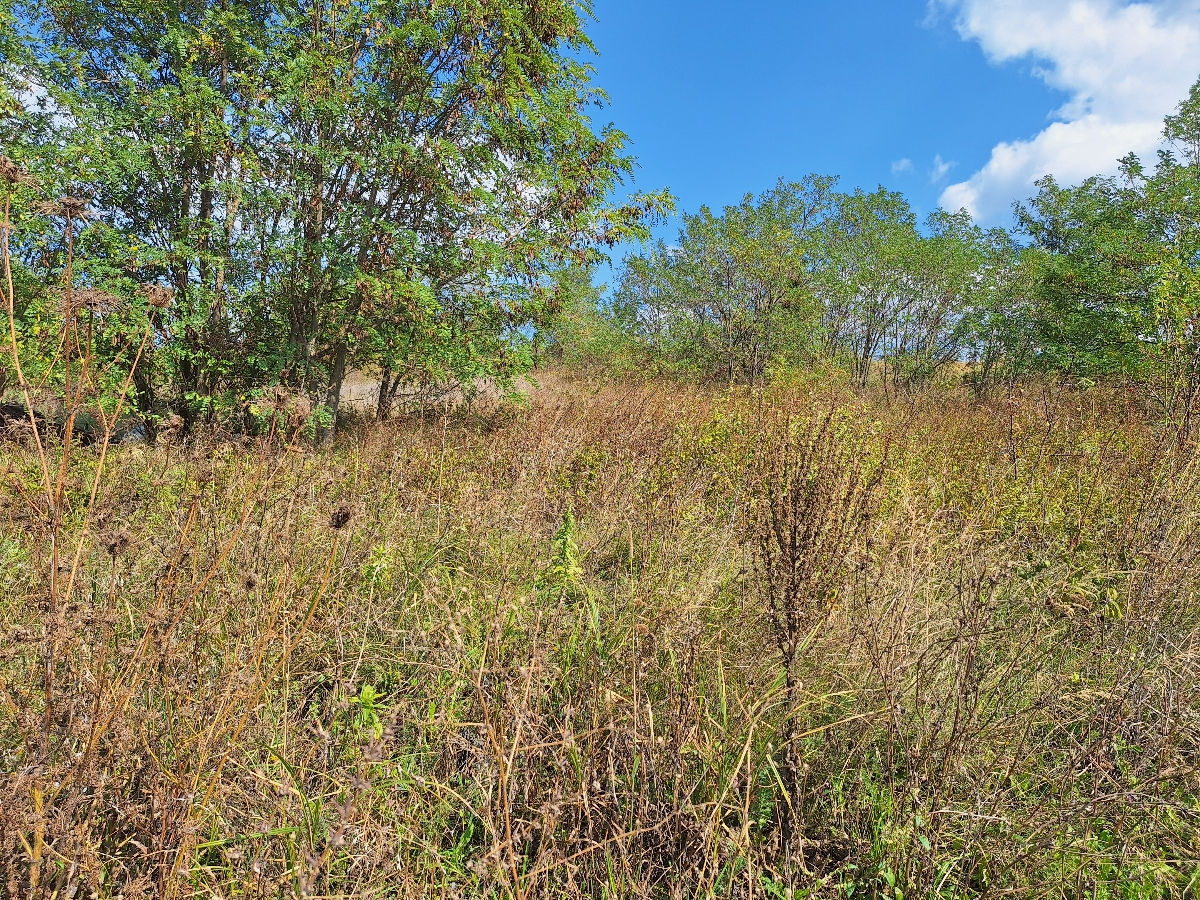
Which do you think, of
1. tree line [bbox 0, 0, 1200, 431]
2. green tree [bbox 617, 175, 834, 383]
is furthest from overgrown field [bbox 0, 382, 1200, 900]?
green tree [bbox 617, 175, 834, 383]

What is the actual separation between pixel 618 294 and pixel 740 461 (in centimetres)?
1406

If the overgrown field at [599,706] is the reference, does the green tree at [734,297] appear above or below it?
above

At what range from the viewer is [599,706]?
192cm

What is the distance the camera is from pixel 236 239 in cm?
564

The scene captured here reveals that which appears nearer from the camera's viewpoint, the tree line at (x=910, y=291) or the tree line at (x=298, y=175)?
the tree line at (x=298, y=175)

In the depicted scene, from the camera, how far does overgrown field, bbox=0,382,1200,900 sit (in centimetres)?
144

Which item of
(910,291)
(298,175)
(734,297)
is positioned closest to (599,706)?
(298,175)

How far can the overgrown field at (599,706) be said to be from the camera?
1.44m

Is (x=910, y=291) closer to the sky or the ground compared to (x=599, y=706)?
closer to the sky

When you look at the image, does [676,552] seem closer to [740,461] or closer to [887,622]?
[887,622]

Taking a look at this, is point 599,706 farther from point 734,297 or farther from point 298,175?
point 734,297

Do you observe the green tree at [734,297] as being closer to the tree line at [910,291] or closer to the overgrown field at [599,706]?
the tree line at [910,291]

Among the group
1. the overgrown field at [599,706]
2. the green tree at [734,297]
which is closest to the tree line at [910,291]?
the green tree at [734,297]

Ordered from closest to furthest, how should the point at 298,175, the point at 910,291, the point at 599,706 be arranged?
the point at 599,706 → the point at 298,175 → the point at 910,291
